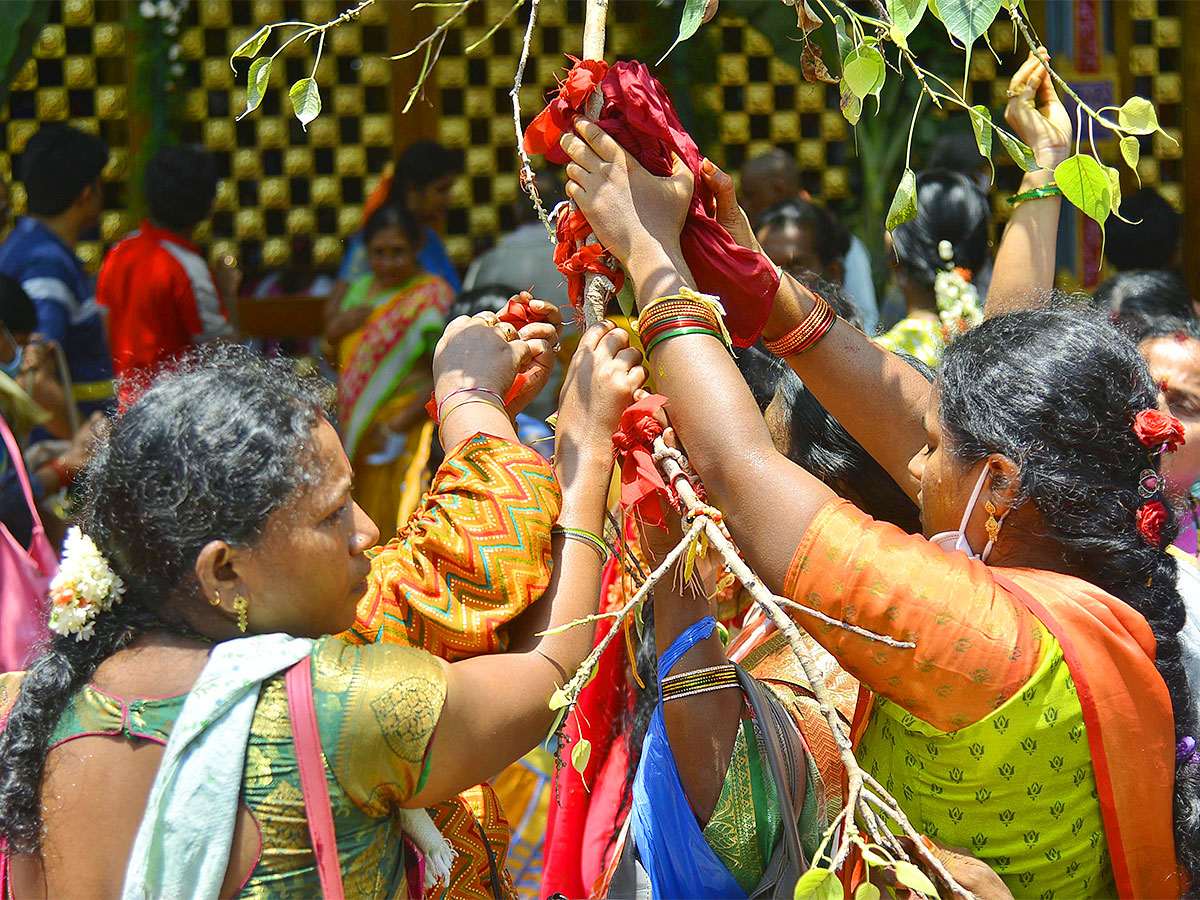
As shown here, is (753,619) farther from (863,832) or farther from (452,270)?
(452,270)

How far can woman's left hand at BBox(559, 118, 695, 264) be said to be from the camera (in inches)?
68.1

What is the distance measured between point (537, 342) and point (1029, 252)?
1143 mm

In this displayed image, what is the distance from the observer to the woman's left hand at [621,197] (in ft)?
5.68

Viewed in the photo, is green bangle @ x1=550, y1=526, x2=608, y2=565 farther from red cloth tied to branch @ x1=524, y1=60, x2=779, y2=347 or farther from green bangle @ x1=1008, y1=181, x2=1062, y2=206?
Result: green bangle @ x1=1008, y1=181, x2=1062, y2=206

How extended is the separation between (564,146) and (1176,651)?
111 centimetres

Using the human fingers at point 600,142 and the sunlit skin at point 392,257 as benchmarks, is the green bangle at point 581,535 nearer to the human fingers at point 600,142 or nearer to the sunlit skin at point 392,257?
the human fingers at point 600,142

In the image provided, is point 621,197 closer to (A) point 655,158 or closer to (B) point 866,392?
(A) point 655,158

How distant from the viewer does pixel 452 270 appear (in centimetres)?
575

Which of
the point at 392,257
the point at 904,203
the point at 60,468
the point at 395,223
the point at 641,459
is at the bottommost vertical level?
the point at 60,468

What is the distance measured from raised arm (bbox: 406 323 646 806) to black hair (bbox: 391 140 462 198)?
4194 mm

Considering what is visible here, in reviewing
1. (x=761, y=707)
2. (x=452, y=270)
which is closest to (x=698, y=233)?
(x=761, y=707)

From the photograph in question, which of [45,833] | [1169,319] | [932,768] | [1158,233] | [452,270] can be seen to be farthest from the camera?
[452,270]

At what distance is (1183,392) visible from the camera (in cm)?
289

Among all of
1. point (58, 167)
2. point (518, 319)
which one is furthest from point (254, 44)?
point (58, 167)
